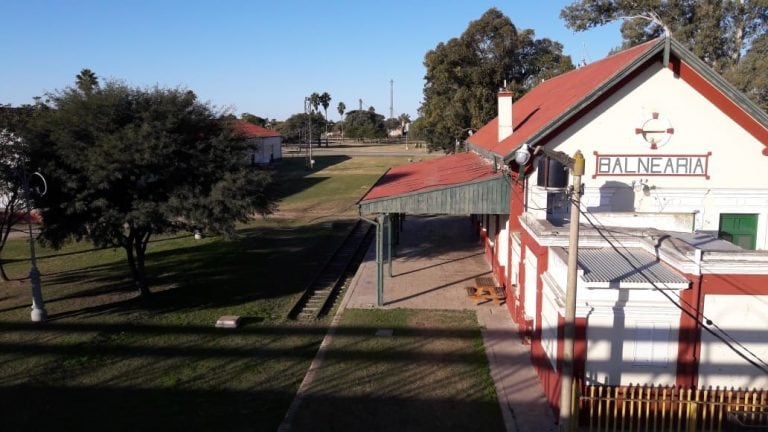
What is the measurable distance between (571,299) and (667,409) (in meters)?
2.64

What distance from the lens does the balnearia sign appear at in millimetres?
13023

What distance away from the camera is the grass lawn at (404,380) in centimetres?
942

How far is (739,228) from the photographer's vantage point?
13.4 m

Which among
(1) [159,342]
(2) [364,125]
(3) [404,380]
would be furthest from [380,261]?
(2) [364,125]

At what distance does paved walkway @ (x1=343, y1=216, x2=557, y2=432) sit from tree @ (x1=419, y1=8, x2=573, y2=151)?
32.4 ft

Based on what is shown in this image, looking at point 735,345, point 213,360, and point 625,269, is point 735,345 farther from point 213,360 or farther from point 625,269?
point 213,360

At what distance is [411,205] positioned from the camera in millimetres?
15148

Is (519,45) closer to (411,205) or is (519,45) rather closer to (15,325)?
(411,205)

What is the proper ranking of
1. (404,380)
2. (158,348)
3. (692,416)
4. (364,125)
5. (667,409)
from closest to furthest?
1. (692,416)
2. (667,409)
3. (404,380)
4. (158,348)
5. (364,125)

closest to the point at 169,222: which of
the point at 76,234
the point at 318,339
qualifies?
the point at 76,234

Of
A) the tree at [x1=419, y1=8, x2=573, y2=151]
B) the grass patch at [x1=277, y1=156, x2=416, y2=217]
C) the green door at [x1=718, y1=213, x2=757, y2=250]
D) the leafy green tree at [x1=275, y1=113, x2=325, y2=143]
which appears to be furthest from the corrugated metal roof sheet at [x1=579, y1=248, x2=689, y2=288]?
the leafy green tree at [x1=275, y1=113, x2=325, y2=143]

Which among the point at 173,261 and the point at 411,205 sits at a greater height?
the point at 411,205

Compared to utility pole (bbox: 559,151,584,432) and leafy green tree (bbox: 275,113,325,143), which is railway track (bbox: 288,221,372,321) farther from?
leafy green tree (bbox: 275,113,325,143)

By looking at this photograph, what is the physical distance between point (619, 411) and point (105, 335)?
1112cm
